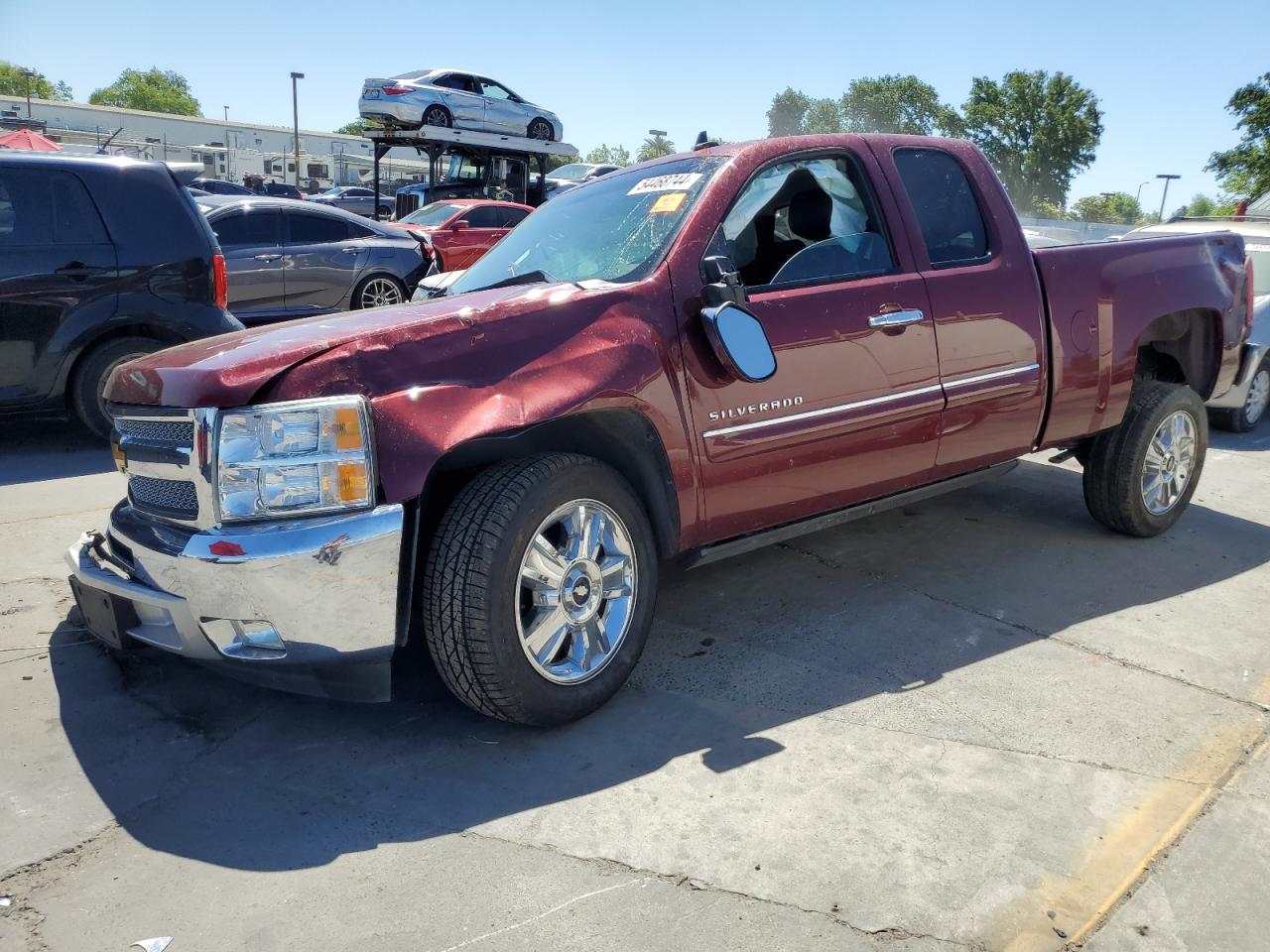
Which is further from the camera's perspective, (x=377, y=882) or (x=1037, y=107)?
(x=1037, y=107)

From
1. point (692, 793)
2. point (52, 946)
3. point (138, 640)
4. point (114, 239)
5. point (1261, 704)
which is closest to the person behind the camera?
point (52, 946)

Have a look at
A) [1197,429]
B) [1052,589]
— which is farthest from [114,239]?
[1197,429]

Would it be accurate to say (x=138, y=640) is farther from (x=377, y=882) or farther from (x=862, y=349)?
(x=862, y=349)

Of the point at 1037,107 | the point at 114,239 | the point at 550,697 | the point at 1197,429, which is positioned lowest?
the point at 550,697

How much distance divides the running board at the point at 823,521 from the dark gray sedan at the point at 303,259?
7577mm

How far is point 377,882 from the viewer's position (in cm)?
241

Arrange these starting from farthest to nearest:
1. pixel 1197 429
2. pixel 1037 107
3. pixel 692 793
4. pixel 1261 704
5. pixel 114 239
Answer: pixel 1037 107
pixel 114 239
pixel 1197 429
pixel 1261 704
pixel 692 793

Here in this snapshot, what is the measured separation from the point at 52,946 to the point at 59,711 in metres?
1.16

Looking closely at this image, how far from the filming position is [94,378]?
629 centimetres

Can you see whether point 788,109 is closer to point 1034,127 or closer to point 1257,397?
point 1034,127

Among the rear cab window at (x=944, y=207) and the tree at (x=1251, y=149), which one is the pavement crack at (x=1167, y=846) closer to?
the rear cab window at (x=944, y=207)

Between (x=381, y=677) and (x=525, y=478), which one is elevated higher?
(x=525, y=478)

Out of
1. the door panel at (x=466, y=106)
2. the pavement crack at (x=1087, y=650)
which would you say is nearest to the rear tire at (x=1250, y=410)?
the pavement crack at (x=1087, y=650)

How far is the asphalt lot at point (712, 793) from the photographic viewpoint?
2307mm
